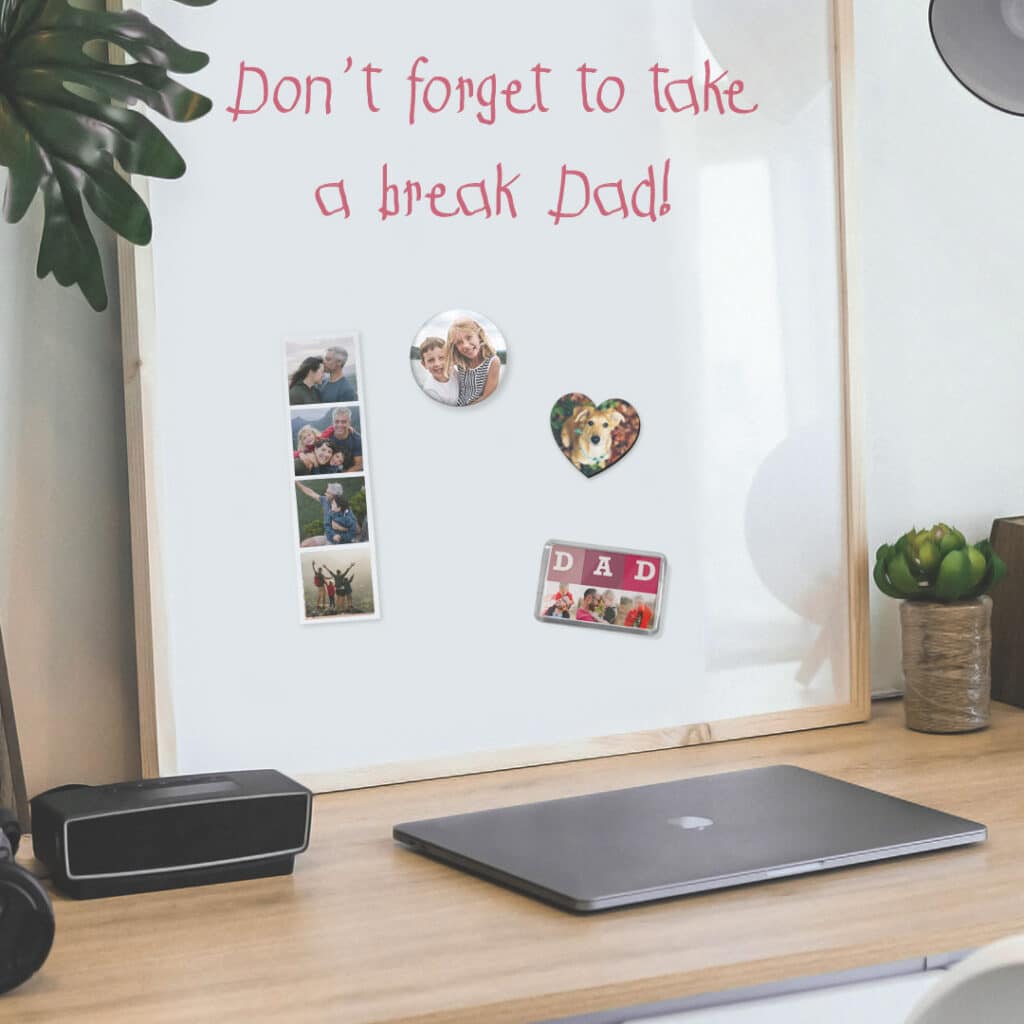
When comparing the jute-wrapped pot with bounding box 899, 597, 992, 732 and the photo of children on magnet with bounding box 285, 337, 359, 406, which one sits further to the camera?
the jute-wrapped pot with bounding box 899, 597, 992, 732

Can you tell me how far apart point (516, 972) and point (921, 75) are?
1.12 meters

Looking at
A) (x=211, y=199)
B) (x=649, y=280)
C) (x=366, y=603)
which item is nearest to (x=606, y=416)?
(x=649, y=280)

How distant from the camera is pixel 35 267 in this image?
120cm

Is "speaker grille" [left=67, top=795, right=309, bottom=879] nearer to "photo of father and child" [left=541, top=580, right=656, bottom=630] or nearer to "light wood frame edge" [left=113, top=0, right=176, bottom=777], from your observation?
"light wood frame edge" [left=113, top=0, right=176, bottom=777]

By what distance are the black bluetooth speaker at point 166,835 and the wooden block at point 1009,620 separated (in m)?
0.81

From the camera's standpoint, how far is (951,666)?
4.32ft

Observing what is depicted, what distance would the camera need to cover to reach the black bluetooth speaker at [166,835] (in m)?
0.94

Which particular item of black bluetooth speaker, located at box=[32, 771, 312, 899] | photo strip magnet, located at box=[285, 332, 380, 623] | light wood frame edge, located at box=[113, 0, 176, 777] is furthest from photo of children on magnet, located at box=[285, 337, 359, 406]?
black bluetooth speaker, located at box=[32, 771, 312, 899]

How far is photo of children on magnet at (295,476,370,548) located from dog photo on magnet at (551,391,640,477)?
7.7 inches

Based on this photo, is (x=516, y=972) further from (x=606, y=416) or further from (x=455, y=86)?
(x=455, y=86)

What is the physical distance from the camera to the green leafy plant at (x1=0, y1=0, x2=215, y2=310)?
1048 millimetres

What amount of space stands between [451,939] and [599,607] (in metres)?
0.49

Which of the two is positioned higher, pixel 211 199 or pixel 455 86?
pixel 455 86

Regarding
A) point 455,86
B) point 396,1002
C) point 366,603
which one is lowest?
point 396,1002
